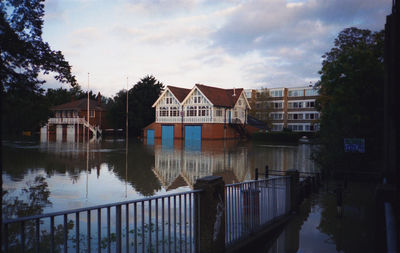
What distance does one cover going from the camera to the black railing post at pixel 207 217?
523 centimetres

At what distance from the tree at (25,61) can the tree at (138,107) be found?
48.0 meters

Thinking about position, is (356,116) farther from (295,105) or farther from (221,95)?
(295,105)

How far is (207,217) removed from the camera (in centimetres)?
526

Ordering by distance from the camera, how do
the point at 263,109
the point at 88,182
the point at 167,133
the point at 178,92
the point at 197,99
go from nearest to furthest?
the point at 88,182, the point at 197,99, the point at 167,133, the point at 178,92, the point at 263,109

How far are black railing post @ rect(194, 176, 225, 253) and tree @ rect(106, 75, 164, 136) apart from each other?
56.2 meters

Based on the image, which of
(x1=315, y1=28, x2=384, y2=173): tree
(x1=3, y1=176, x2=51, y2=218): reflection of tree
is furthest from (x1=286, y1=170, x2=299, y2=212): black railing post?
(x1=3, y1=176, x2=51, y2=218): reflection of tree

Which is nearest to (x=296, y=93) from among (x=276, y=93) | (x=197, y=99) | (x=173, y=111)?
(x=276, y=93)

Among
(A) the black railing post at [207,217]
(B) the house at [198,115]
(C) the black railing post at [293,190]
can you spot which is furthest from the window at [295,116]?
(A) the black railing post at [207,217]

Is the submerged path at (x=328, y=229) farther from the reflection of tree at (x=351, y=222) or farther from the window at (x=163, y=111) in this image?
the window at (x=163, y=111)

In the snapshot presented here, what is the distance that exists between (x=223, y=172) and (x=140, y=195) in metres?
6.73

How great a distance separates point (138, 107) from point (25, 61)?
164 ft

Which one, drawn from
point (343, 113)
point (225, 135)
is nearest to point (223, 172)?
point (343, 113)

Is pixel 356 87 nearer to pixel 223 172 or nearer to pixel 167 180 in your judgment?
pixel 223 172

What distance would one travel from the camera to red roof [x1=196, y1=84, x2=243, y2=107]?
52625 millimetres
